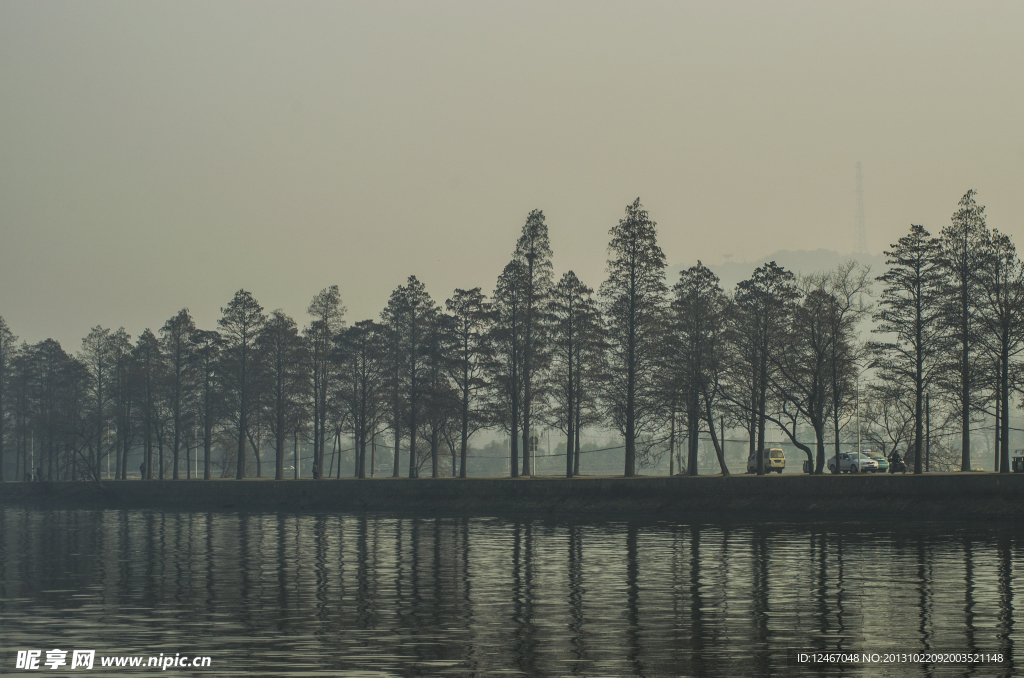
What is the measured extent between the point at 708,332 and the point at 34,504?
6067 centimetres

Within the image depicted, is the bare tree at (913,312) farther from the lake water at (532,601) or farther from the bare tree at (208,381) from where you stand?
the bare tree at (208,381)

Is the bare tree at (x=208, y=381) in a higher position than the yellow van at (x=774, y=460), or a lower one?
higher

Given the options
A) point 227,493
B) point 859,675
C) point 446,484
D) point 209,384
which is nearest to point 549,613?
point 859,675

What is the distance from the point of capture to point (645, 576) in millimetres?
27594

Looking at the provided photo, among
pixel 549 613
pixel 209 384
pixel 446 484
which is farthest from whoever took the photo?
pixel 209 384

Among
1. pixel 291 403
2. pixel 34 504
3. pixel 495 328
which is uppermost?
pixel 495 328

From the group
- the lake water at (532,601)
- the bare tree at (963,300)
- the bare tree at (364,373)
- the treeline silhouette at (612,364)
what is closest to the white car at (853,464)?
the treeline silhouette at (612,364)

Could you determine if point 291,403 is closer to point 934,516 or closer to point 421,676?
point 934,516

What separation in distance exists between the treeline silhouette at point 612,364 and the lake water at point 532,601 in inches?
975

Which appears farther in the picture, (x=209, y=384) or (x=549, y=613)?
(x=209, y=384)

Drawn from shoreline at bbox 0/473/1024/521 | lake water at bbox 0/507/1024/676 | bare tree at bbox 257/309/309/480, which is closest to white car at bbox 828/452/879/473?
shoreline at bbox 0/473/1024/521

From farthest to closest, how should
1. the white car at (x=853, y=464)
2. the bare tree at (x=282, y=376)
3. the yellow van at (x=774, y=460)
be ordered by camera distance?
the bare tree at (x=282, y=376), the yellow van at (x=774, y=460), the white car at (x=853, y=464)

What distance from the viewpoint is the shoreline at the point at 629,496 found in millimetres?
48375

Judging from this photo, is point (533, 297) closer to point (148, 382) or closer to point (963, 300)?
point (963, 300)
